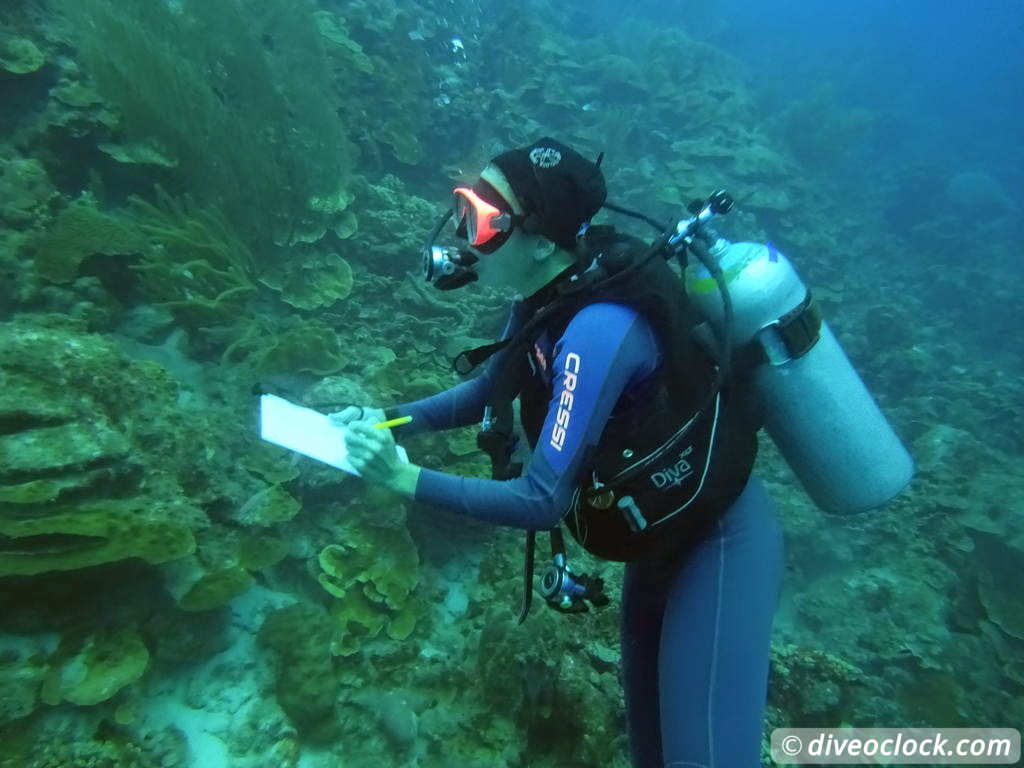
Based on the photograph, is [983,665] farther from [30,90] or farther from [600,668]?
[30,90]

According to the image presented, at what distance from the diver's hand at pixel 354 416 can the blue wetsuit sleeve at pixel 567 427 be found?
44 centimetres

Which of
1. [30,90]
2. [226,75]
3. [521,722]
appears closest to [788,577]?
[521,722]

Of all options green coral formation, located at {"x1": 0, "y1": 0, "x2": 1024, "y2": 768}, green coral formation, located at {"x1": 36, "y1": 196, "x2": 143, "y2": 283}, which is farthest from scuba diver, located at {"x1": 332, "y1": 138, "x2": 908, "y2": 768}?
green coral formation, located at {"x1": 36, "y1": 196, "x2": 143, "y2": 283}

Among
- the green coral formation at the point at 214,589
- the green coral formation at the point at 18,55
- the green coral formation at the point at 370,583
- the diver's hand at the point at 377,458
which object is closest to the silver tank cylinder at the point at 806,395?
the diver's hand at the point at 377,458

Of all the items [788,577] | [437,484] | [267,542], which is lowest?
[788,577]

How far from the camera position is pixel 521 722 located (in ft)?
11.4

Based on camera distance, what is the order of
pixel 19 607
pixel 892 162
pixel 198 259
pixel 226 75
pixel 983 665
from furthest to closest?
1. pixel 892 162
2. pixel 226 75
3. pixel 983 665
4. pixel 198 259
5. pixel 19 607

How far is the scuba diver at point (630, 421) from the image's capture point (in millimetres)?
1903

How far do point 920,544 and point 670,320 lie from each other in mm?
7467

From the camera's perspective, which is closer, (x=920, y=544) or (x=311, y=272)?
(x=311, y=272)

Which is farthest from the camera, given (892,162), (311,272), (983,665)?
(892,162)

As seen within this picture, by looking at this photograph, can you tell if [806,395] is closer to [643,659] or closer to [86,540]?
[643,659]

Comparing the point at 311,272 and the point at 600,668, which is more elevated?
the point at 311,272

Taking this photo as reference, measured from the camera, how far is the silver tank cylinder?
7.83ft
